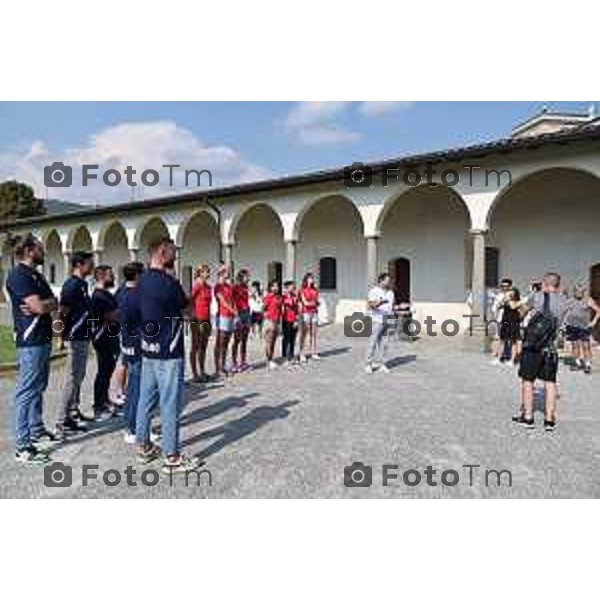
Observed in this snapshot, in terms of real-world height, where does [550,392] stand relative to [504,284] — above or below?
below

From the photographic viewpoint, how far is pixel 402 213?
63.4ft

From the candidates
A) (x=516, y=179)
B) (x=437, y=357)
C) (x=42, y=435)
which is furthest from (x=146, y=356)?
(x=516, y=179)

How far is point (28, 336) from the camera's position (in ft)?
17.9

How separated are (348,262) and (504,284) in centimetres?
1000

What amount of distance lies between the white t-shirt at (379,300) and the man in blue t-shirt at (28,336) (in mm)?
5832

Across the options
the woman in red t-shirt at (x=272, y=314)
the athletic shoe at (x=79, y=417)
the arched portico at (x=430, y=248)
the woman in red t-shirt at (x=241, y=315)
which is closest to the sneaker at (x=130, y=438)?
the athletic shoe at (x=79, y=417)

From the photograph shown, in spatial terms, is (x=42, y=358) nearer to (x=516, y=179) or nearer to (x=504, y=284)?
(x=504, y=284)

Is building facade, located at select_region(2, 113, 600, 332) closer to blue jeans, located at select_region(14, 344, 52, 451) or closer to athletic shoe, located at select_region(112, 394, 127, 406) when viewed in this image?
athletic shoe, located at select_region(112, 394, 127, 406)

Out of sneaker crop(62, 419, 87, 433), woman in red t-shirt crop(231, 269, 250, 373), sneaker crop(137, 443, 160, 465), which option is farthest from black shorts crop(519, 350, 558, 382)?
sneaker crop(62, 419, 87, 433)

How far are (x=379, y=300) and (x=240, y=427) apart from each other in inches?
167

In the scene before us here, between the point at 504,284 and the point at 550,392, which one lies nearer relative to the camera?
the point at 550,392

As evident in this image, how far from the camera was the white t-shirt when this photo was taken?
10.2m

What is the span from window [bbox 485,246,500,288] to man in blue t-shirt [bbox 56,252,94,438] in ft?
43.2

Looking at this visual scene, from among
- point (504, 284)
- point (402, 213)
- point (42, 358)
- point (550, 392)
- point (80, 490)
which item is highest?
point (402, 213)
